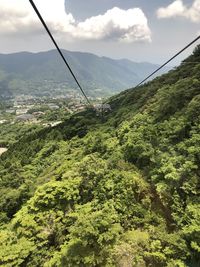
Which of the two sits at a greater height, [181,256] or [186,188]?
[186,188]

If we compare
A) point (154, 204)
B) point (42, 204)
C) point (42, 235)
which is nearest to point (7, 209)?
point (42, 204)

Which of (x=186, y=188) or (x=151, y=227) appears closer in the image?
(x=151, y=227)

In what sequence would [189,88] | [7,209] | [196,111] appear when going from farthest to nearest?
[189,88], [7,209], [196,111]

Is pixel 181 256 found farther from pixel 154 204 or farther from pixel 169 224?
pixel 154 204

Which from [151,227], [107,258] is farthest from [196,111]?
[107,258]

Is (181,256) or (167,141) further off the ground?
(167,141)

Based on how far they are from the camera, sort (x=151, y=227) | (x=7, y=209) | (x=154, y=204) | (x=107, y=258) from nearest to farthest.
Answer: (x=107, y=258) < (x=151, y=227) < (x=154, y=204) < (x=7, y=209)

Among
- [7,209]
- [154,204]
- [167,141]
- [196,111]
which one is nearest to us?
[154,204]

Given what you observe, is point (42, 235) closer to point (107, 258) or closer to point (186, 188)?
point (107, 258)

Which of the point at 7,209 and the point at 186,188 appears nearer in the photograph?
the point at 186,188
